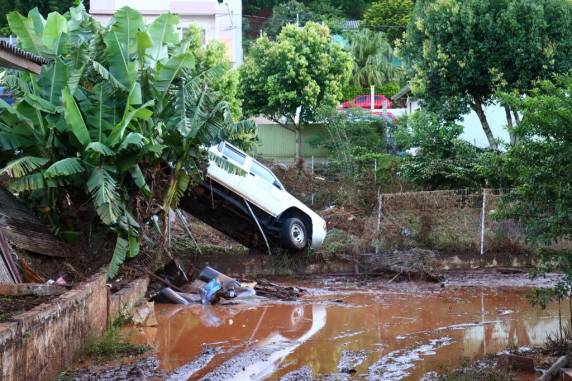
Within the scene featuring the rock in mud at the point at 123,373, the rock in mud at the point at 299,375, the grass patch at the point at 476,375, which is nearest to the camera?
the grass patch at the point at 476,375

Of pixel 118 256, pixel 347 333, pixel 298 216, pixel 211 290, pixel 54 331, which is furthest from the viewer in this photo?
pixel 298 216

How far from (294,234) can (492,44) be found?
29.9 feet

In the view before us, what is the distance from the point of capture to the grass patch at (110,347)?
11.3 metres

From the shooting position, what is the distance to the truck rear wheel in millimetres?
20484

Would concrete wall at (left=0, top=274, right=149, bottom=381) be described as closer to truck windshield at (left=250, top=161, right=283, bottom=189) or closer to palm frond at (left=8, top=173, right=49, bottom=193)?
palm frond at (left=8, top=173, right=49, bottom=193)

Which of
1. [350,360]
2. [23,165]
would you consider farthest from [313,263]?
[350,360]

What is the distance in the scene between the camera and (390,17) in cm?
5553

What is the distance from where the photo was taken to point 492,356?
11266 millimetres

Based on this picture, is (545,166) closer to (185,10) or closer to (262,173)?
(262,173)

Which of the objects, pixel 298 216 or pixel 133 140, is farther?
pixel 298 216

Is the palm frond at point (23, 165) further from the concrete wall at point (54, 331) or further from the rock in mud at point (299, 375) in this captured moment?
the rock in mud at point (299, 375)

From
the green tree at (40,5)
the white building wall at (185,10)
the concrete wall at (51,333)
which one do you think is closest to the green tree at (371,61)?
the white building wall at (185,10)

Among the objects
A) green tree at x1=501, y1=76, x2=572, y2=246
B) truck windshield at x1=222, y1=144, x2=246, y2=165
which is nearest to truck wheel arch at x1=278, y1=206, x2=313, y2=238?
truck windshield at x1=222, y1=144, x2=246, y2=165

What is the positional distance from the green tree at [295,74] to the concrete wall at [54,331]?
23.2 m
